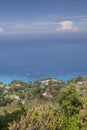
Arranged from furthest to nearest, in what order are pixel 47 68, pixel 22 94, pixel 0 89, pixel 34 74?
pixel 47 68 < pixel 34 74 < pixel 0 89 < pixel 22 94

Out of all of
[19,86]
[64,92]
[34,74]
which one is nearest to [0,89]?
[19,86]

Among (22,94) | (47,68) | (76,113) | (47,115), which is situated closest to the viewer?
(47,115)

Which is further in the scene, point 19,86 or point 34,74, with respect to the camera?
point 34,74

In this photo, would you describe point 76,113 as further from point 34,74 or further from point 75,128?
point 34,74

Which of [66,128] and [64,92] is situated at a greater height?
[64,92]

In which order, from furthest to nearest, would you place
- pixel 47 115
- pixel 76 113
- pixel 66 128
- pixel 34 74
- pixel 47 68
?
pixel 47 68 < pixel 34 74 < pixel 76 113 < pixel 66 128 < pixel 47 115

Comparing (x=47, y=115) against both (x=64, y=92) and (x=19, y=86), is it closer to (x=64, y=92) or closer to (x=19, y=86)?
(x=64, y=92)

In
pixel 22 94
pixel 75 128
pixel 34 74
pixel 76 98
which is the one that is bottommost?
pixel 75 128

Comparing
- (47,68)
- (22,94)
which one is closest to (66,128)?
(22,94)

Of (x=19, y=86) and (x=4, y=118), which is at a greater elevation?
(x=19, y=86)
